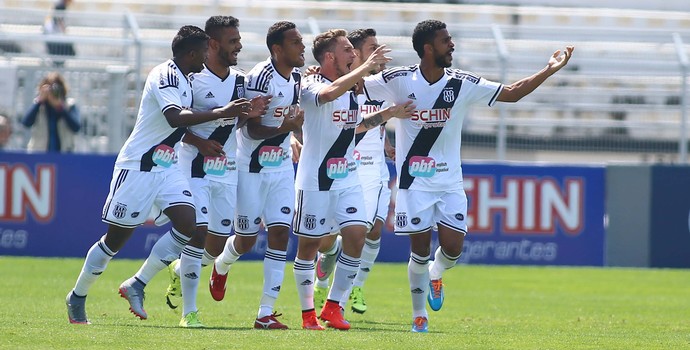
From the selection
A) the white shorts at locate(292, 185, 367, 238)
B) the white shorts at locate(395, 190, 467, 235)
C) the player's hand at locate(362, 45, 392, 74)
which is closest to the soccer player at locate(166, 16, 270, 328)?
the white shorts at locate(292, 185, 367, 238)

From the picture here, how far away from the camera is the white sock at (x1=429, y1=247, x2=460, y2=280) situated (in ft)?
38.2

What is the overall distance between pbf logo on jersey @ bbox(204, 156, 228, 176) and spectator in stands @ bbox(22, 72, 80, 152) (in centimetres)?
905

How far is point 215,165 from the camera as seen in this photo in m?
11.1

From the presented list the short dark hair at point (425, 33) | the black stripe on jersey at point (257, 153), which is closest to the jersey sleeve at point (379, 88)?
the short dark hair at point (425, 33)

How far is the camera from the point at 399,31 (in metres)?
24.0

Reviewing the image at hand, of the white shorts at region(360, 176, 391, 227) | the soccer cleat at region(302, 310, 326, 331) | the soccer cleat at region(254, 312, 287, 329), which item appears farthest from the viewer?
the white shorts at region(360, 176, 391, 227)

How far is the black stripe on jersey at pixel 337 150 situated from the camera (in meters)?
11.0

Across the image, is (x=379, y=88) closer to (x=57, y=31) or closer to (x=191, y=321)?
(x=191, y=321)

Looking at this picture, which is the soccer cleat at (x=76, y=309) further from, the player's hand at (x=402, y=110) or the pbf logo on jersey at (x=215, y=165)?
the player's hand at (x=402, y=110)

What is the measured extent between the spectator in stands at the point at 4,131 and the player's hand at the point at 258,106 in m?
11.5

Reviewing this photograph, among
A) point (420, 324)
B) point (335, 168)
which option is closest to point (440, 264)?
point (420, 324)

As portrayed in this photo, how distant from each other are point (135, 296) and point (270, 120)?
6.17 ft

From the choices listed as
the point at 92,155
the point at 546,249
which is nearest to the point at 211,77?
the point at 92,155

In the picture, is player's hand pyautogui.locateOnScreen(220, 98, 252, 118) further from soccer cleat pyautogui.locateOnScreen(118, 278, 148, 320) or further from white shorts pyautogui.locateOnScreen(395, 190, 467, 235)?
white shorts pyautogui.locateOnScreen(395, 190, 467, 235)
